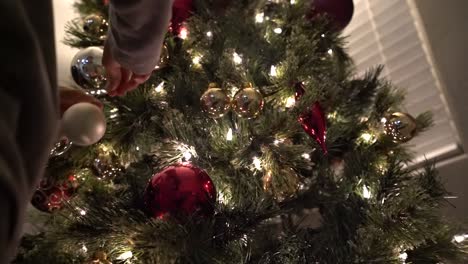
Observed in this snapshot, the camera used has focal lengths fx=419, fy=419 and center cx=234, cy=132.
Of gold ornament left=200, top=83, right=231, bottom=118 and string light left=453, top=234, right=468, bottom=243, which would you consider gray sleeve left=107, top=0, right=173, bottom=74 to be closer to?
gold ornament left=200, top=83, right=231, bottom=118

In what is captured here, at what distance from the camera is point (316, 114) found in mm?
651

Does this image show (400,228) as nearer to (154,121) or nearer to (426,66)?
(154,121)

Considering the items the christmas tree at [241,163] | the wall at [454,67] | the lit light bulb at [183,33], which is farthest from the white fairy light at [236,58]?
the wall at [454,67]

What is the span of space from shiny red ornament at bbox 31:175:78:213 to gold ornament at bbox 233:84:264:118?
0.95 ft

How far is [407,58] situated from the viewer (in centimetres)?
111

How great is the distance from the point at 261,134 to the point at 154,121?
0.59 ft

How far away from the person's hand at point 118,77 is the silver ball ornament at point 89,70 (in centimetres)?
4

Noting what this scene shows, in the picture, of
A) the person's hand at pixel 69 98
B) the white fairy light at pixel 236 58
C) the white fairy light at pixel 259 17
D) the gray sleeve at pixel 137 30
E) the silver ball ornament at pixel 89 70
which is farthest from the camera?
the white fairy light at pixel 259 17

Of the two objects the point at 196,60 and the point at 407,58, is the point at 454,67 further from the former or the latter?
the point at 196,60

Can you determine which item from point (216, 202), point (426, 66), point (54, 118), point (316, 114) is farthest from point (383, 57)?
point (54, 118)

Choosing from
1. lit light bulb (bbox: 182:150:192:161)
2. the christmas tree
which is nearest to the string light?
the christmas tree

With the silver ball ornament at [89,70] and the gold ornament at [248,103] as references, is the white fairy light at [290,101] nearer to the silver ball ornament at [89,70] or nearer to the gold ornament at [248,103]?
the gold ornament at [248,103]

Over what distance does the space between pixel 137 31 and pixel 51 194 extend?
354 mm

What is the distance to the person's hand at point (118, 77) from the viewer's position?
505 millimetres
